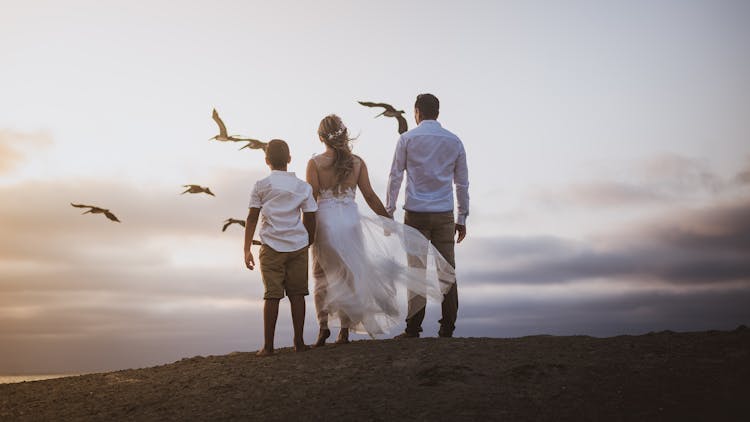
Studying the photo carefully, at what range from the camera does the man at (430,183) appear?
9.50 meters

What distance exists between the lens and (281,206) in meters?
8.61

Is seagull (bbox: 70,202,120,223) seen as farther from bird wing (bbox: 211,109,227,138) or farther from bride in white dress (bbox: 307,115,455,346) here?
bride in white dress (bbox: 307,115,455,346)

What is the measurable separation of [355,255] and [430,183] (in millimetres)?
1468

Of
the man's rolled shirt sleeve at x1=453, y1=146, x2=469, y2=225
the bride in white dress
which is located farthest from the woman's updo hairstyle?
the man's rolled shirt sleeve at x1=453, y1=146, x2=469, y2=225

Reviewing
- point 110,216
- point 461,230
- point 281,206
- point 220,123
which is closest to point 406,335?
point 461,230

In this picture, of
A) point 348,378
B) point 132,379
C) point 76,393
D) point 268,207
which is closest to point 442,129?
point 268,207

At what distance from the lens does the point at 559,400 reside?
263 inches

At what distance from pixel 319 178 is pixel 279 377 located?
8.67 feet

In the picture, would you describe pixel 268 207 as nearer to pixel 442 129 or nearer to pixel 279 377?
pixel 279 377

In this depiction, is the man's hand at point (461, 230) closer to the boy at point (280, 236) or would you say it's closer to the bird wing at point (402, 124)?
the bird wing at point (402, 124)

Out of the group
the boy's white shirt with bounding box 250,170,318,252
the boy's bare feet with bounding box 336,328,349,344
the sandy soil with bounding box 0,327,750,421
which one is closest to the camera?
the sandy soil with bounding box 0,327,750,421

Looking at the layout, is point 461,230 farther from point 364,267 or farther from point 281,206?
point 281,206

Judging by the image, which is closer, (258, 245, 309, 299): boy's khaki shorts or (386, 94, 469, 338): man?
(258, 245, 309, 299): boy's khaki shorts

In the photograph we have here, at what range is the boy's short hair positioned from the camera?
8.77 meters
